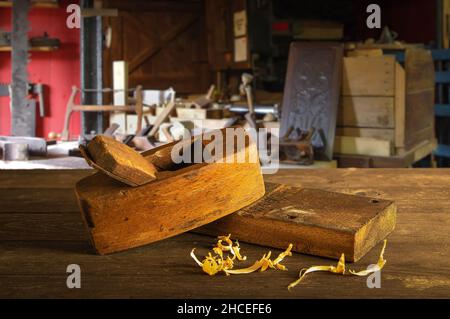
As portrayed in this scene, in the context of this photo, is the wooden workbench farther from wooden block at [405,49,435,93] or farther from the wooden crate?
wooden block at [405,49,435,93]

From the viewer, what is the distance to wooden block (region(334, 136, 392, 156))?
12.9 feet

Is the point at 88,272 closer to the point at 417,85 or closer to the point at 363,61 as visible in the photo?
the point at 363,61

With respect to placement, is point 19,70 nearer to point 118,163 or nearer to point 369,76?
point 369,76

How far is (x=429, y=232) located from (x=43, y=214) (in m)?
0.77

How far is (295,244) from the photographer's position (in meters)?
0.98

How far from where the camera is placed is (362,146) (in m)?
4.02

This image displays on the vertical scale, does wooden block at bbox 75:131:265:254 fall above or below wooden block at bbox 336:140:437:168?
above

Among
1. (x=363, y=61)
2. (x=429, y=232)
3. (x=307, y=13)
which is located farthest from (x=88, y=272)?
(x=307, y=13)

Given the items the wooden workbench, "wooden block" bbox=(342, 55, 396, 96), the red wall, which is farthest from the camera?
the red wall

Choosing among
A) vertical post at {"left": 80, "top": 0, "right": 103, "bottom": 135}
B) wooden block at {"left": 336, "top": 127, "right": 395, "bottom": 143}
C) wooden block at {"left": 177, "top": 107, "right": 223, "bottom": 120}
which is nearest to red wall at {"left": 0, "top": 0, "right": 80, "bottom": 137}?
vertical post at {"left": 80, "top": 0, "right": 103, "bottom": 135}

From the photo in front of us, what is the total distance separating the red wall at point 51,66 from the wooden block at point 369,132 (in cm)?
433

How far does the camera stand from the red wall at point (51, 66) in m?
7.32

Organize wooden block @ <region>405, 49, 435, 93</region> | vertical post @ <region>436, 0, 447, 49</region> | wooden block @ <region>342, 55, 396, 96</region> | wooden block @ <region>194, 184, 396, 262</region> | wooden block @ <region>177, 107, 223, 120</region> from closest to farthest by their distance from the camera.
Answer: wooden block @ <region>194, 184, 396, 262</region> < wooden block @ <region>342, 55, 396, 96</region> < wooden block @ <region>405, 49, 435, 93</region> < wooden block @ <region>177, 107, 223, 120</region> < vertical post @ <region>436, 0, 447, 49</region>

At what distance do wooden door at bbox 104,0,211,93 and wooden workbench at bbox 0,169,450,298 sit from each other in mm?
7625
